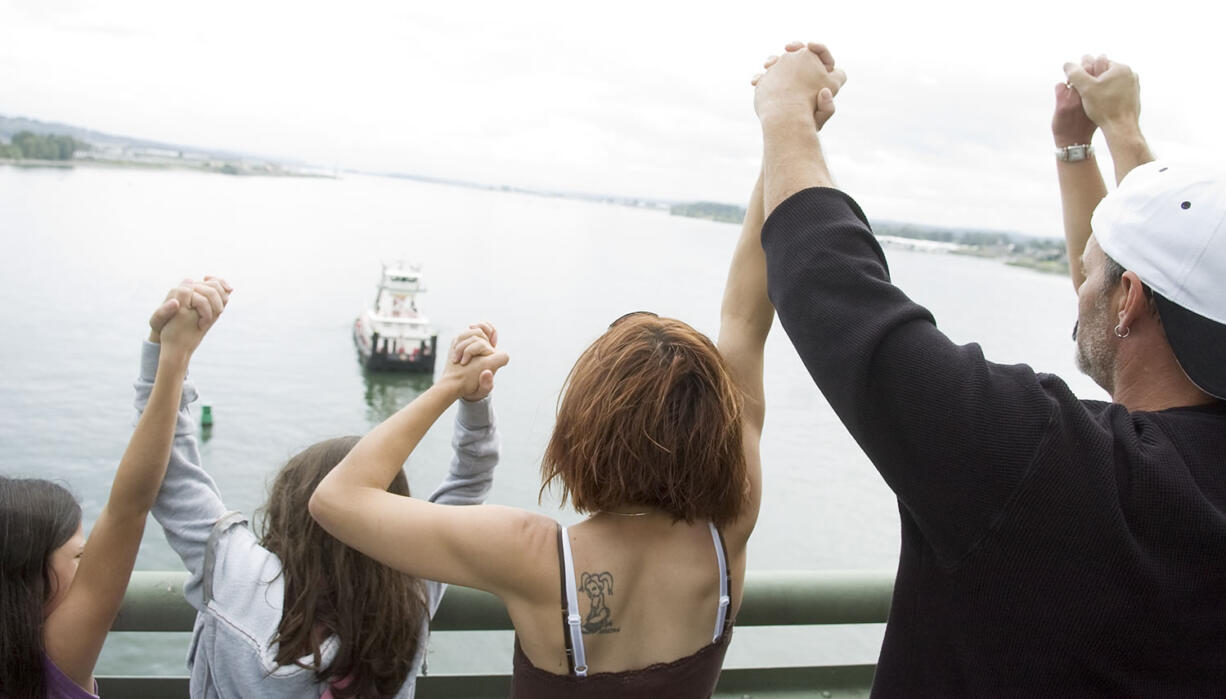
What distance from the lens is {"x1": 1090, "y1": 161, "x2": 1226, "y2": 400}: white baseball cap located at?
3.75 feet

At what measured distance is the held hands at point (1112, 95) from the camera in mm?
1898

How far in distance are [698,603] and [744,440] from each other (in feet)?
0.90

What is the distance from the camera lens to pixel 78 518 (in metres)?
1.82

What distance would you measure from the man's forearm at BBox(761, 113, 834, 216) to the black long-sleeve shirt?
92 millimetres

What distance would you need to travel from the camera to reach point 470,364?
164cm

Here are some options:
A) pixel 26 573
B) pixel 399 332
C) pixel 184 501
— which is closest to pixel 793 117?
pixel 184 501

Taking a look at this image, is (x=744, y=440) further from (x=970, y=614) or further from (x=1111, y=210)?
(x=1111, y=210)

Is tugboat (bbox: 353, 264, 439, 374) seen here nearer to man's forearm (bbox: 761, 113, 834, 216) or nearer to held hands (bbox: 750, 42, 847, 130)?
held hands (bbox: 750, 42, 847, 130)

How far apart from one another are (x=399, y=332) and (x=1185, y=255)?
46948mm

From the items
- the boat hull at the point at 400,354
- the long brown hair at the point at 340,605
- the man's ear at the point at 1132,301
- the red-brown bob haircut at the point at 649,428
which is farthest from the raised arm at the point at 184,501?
the boat hull at the point at 400,354

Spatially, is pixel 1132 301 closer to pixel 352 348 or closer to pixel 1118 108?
pixel 1118 108

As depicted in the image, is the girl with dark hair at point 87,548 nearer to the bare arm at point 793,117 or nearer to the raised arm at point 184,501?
the raised arm at point 184,501

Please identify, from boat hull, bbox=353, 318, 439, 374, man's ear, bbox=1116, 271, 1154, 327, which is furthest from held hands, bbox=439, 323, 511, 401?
boat hull, bbox=353, 318, 439, 374

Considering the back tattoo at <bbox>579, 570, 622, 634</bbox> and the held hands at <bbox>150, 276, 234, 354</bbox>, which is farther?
the held hands at <bbox>150, 276, 234, 354</bbox>
